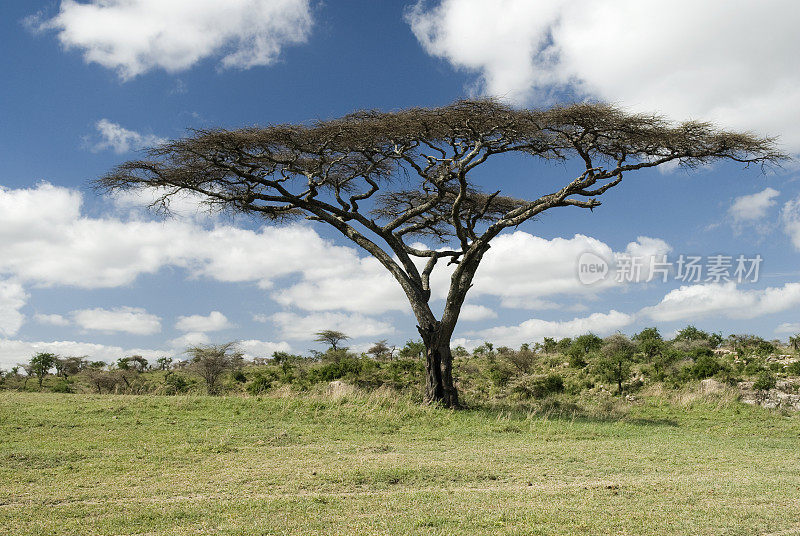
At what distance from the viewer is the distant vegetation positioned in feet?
77.6

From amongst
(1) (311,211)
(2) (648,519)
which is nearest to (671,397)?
(1) (311,211)

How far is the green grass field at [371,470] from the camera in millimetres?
6293

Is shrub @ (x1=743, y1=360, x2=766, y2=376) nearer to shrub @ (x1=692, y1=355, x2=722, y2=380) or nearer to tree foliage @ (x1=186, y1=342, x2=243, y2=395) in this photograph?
shrub @ (x1=692, y1=355, x2=722, y2=380)

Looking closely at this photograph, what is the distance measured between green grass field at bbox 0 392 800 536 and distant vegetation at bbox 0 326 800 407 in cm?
449

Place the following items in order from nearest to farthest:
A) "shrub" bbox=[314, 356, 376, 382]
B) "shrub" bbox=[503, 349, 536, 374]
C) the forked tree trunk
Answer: the forked tree trunk → "shrub" bbox=[314, 356, 376, 382] → "shrub" bbox=[503, 349, 536, 374]

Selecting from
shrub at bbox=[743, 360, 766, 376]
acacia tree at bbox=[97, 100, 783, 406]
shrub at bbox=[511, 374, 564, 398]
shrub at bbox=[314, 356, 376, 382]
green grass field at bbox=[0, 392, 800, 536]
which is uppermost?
acacia tree at bbox=[97, 100, 783, 406]

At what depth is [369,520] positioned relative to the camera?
6.22m

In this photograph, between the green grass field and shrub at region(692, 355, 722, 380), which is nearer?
the green grass field

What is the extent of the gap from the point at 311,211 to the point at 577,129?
8525 mm

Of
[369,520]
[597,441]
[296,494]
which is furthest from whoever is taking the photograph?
[597,441]

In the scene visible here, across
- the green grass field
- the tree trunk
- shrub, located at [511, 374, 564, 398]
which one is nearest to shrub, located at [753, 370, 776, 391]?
the green grass field

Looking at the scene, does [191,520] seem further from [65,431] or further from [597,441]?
[597,441]

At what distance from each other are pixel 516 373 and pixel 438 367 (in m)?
13.3

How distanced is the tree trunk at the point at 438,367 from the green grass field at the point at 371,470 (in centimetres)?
144
